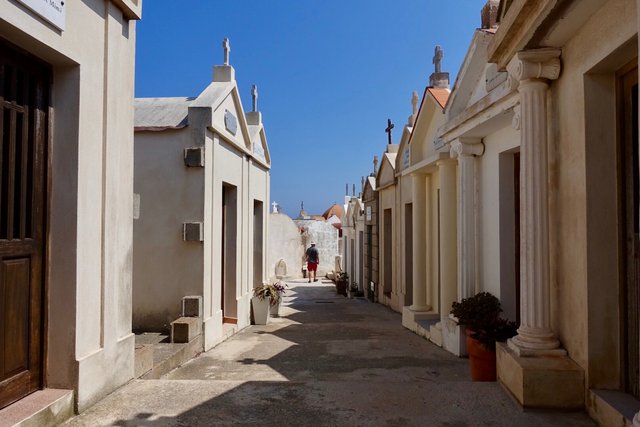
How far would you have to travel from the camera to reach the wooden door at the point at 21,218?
283 cm

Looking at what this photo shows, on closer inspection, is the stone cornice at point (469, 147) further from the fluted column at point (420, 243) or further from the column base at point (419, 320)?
the column base at point (419, 320)

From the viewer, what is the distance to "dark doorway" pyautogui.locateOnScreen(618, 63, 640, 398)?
2.97 m

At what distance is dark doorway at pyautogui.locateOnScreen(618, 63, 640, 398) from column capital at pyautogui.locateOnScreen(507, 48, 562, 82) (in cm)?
47

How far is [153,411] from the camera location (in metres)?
3.20

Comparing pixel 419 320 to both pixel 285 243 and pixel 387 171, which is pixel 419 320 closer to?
pixel 387 171

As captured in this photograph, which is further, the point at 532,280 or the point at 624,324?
the point at 532,280

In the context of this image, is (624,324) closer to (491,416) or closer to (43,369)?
(491,416)

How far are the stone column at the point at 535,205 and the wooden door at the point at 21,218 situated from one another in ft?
10.6

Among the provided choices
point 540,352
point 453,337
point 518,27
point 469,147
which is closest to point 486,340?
point 540,352

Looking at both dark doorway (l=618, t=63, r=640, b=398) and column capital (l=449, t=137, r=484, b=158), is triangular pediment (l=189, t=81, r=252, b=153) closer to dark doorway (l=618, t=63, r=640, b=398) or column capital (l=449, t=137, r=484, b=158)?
column capital (l=449, t=137, r=484, b=158)

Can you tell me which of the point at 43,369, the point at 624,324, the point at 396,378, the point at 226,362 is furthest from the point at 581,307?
the point at 226,362

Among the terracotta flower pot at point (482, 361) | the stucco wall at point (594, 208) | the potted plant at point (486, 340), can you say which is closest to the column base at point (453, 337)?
the potted plant at point (486, 340)

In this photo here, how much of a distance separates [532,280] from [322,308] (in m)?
9.23

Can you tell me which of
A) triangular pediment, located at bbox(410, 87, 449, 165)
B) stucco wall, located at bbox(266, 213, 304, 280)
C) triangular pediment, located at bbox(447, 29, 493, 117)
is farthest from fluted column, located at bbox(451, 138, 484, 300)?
stucco wall, located at bbox(266, 213, 304, 280)
